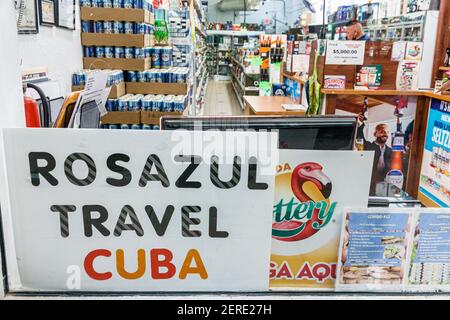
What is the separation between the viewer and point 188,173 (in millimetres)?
829

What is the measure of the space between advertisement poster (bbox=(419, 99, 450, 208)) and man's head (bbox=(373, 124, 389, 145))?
1.16ft

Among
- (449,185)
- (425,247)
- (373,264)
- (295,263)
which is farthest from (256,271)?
(449,185)

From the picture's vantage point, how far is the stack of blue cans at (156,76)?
3.91 meters

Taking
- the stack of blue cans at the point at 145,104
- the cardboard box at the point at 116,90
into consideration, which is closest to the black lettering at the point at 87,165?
the cardboard box at the point at 116,90

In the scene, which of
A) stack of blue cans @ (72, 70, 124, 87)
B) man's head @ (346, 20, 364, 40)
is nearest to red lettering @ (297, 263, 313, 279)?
stack of blue cans @ (72, 70, 124, 87)

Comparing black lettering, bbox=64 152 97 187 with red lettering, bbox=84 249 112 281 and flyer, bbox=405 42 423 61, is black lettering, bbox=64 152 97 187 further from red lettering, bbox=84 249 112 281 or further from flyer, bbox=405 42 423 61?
flyer, bbox=405 42 423 61

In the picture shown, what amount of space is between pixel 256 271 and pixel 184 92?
335 centimetres

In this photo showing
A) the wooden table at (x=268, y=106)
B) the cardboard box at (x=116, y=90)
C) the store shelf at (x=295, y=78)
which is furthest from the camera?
the store shelf at (x=295, y=78)

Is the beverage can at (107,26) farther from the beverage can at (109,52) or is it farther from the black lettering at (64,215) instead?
the black lettering at (64,215)

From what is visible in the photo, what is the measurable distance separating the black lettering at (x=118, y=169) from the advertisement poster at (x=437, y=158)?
3.33m

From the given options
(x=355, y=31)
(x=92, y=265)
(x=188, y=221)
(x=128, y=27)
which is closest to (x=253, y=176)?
(x=188, y=221)

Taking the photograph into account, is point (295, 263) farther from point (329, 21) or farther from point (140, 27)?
point (329, 21)

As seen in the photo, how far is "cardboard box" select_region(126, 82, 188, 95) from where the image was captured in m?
3.94

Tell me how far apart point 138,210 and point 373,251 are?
48 cm
